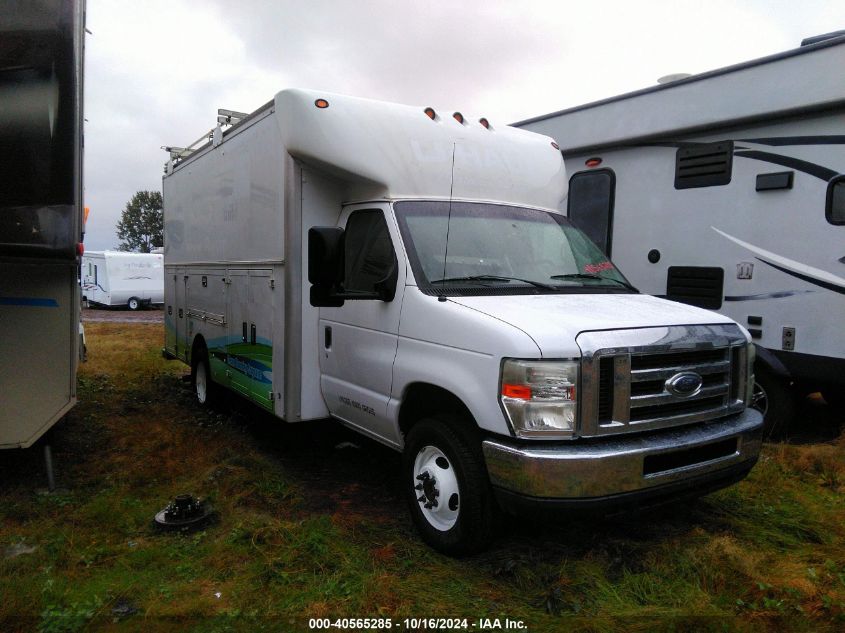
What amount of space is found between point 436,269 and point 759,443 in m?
2.21

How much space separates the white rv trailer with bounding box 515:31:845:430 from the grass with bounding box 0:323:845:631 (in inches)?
38.8

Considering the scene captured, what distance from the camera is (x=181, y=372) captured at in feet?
33.1

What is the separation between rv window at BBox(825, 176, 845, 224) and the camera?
5.08m

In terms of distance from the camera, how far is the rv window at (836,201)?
5.08 m

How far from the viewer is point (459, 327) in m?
3.54

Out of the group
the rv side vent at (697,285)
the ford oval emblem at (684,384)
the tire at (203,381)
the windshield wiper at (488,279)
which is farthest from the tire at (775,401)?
the tire at (203,381)

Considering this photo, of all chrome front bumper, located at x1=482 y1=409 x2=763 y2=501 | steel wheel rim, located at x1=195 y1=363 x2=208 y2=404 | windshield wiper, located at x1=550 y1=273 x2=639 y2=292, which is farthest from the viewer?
steel wheel rim, located at x1=195 y1=363 x2=208 y2=404

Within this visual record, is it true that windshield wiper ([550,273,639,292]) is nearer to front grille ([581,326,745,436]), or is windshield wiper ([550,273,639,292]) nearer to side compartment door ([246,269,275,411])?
front grille ([581,326,745,436])

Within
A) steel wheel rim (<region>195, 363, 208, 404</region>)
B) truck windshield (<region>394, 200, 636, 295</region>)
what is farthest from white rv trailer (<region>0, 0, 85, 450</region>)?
steel wheel rim (<region>195, 363, 208, 404</region>)

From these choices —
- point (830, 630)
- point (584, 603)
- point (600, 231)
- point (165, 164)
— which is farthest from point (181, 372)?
point (830, 630)

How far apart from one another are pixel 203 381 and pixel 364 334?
11.9ft

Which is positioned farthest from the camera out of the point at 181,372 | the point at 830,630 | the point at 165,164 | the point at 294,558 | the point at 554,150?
the point at 181,372

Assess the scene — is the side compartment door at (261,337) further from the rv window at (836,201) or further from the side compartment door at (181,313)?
the rv window at (836,201)

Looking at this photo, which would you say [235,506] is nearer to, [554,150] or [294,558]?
[294,558]
